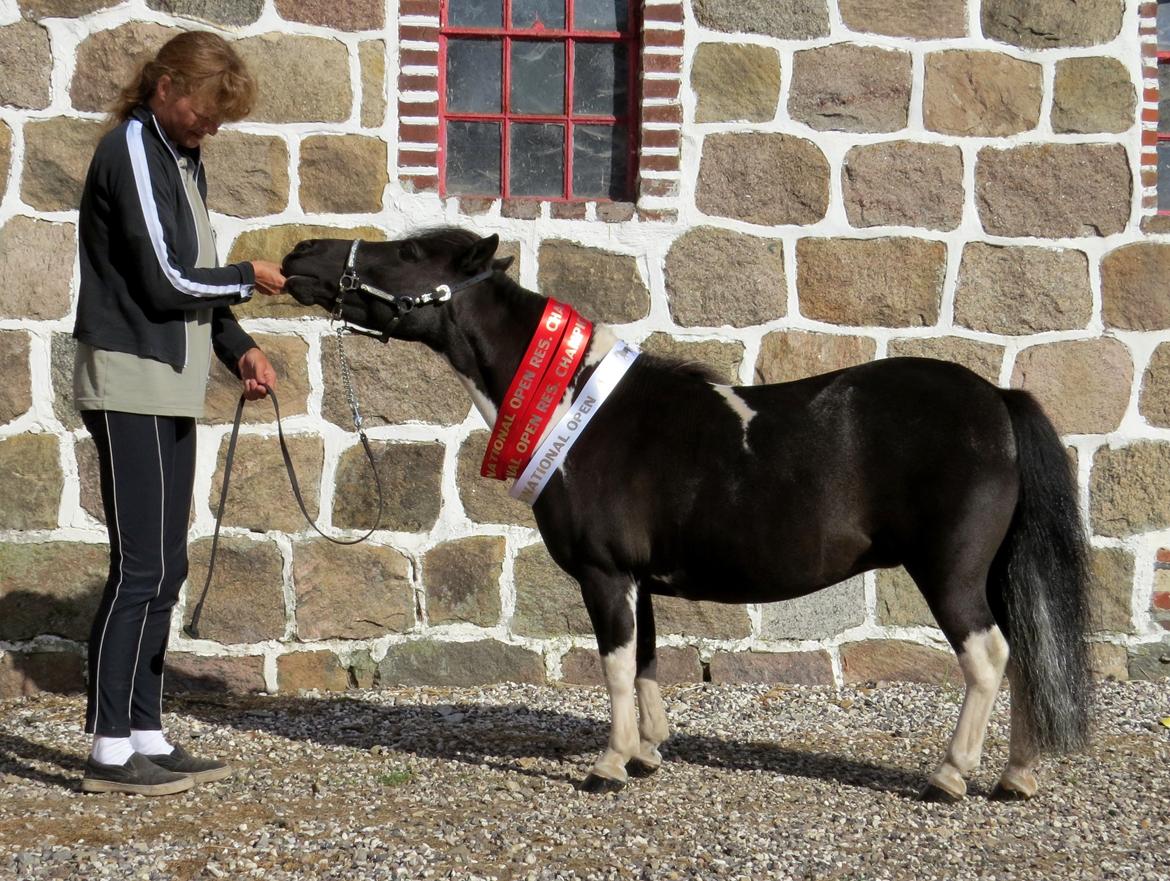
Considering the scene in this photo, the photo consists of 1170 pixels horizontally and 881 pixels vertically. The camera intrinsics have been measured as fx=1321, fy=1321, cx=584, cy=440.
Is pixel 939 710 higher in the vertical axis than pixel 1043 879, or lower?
lower

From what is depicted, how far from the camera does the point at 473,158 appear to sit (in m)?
5.68

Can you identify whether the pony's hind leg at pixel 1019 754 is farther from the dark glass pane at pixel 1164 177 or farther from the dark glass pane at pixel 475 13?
the dark glass pane at pixel 475 13

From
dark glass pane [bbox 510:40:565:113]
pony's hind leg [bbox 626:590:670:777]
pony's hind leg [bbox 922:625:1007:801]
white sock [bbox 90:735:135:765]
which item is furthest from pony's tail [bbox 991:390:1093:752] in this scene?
white sock [bbox 90:735:135:765]

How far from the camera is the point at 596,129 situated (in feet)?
18.7

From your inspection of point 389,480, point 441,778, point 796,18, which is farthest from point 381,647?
point 796,18

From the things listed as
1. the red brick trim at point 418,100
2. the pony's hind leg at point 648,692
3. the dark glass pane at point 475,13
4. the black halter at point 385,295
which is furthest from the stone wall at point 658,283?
the black halter at point 385,295

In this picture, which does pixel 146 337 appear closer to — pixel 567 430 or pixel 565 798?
pixel 567 430

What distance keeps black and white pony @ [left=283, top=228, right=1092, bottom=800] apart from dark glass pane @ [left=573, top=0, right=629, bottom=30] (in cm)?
185

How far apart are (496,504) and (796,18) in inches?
93.1

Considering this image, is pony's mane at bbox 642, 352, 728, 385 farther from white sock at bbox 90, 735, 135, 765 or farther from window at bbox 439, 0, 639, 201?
white sock at bbox 90, 735, 135, 765

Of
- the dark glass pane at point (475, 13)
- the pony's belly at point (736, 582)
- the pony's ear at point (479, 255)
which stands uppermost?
the dark glass pane at point (475, 13)

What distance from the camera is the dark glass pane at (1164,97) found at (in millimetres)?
5891

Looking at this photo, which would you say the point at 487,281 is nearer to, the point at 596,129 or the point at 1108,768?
the point at 596,129

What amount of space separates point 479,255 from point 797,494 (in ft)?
4.04
